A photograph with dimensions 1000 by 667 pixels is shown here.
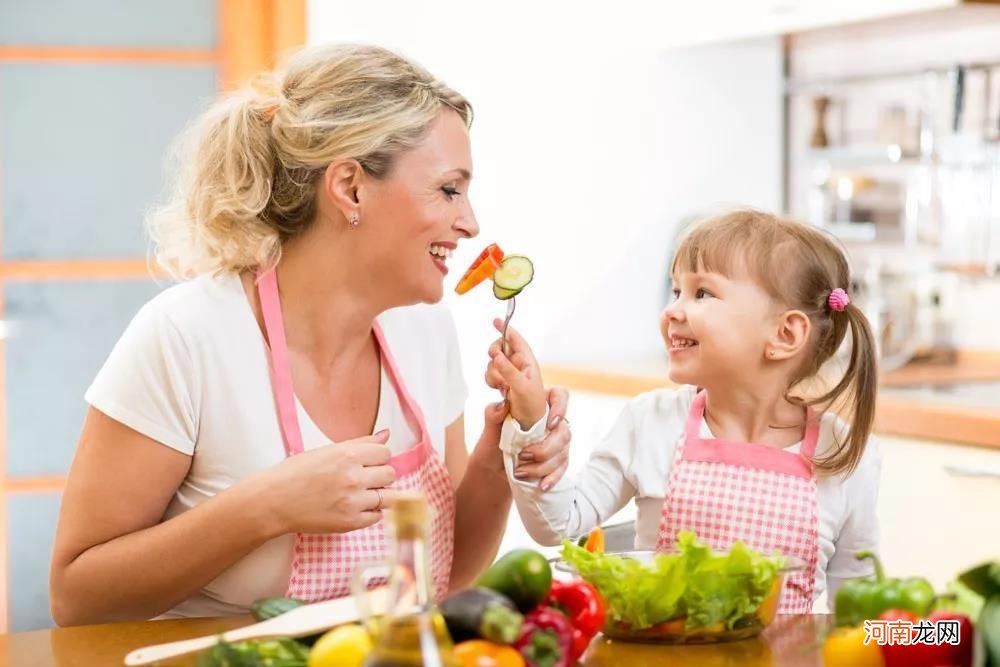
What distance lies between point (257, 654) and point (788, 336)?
3.21ft

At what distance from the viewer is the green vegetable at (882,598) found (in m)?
1.19

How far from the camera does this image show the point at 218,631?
4.77 ft

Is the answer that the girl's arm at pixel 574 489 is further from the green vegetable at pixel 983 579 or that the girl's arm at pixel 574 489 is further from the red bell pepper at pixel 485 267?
the green vegetable at pixel 983 579

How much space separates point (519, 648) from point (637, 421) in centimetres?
77

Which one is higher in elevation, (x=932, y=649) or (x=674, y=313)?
(x=674, y=313)

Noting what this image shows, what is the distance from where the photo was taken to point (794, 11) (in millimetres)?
3305

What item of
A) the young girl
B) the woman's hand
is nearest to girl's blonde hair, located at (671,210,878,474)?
the young girl

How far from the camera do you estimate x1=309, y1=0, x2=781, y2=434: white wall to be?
11.6ft

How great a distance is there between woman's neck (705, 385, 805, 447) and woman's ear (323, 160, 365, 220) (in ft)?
1.76

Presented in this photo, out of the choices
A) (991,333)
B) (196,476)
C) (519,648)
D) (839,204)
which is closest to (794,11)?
(839,204)

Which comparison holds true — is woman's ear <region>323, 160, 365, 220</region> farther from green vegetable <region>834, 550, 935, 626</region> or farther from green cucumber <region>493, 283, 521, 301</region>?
green vegetable <region>834, 550, 935, 626</region>

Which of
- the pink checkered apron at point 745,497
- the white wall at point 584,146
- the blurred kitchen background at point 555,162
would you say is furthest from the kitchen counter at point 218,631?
the white wall at point 584,146

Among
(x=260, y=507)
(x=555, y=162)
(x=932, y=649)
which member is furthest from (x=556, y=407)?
(x=555, y=162)

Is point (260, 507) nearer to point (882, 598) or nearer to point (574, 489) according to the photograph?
point (574, 489)
